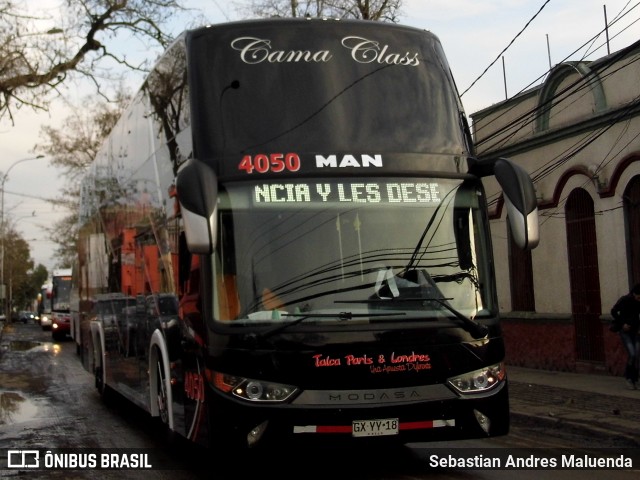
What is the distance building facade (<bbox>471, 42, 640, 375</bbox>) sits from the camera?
51.7ft

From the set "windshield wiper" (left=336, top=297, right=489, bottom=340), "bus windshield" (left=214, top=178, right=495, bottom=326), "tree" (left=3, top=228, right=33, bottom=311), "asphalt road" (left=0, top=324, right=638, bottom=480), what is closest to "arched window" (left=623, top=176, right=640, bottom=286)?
"asphalt road" (left=0, top=324, right=638, bottom=480)

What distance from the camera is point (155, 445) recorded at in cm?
995

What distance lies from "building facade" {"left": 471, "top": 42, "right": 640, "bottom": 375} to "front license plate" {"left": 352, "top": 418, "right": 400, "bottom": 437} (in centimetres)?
962

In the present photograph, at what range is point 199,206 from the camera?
6.36 m

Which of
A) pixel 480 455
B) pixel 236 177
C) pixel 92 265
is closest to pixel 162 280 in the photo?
pixel 236 177

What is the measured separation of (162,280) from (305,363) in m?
2.48

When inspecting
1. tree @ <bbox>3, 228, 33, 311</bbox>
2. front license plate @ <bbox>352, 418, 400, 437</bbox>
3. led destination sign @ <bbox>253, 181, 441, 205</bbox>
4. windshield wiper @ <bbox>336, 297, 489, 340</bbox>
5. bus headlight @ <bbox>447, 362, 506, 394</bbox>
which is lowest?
front license plate @ <bbox>352, 418, 400, 437</bbox>

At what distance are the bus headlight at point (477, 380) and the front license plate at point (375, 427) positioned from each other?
537mm

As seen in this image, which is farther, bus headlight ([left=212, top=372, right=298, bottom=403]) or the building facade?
the building facade

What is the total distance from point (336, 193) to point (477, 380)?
1.78 metres

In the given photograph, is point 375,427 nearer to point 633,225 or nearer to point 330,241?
point 330,241

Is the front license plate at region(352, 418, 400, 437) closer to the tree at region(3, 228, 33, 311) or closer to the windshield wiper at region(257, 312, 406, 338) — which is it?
the windshield wiper at region(257, 312, 406, 338)

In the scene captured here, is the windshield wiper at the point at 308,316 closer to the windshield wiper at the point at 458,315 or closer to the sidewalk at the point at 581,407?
the windshield wiper at the point at 458,315

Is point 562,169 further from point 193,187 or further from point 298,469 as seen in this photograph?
point 193,187
